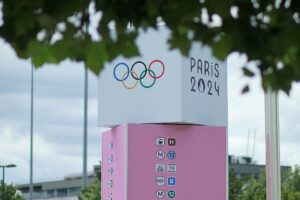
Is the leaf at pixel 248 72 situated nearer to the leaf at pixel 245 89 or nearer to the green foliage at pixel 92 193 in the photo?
the leaf at pixel 245 89

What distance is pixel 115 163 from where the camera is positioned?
13.4m

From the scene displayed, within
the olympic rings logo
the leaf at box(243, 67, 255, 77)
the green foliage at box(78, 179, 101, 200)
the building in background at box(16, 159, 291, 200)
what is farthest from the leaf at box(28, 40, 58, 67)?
the building in background at box(16, 159, 291, 200)

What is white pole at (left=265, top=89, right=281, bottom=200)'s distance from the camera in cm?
1137

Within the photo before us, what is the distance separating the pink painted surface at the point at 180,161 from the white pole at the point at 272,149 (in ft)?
5.91

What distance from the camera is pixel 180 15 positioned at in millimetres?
3268

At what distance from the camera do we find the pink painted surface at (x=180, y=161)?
12812 millimetres

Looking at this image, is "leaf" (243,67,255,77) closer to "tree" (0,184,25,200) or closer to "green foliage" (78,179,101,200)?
"green foliage" (78,179,101,200)

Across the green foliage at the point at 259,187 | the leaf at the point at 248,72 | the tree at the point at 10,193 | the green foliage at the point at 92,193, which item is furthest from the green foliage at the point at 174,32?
the tree at the point at 10,193

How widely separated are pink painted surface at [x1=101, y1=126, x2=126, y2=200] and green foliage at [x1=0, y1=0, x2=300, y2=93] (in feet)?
31.0

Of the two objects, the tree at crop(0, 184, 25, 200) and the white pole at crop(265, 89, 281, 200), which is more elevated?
the white pole at crop(265, 89, 281, 200)

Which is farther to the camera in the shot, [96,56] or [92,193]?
[92,193]

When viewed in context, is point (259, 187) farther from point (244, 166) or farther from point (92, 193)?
point (244, 166)

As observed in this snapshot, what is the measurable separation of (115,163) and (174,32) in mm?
10218

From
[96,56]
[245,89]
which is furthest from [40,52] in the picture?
[245,89]
